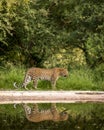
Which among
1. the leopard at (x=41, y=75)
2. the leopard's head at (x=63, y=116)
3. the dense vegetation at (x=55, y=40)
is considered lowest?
the leopard's head at (x=63, y=116)

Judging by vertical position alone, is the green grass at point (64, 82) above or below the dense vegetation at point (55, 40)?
below

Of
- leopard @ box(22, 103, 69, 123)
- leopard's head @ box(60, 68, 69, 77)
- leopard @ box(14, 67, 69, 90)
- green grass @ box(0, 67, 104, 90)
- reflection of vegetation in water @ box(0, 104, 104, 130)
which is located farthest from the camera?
leopard's head @ box(60, 68, 69, 77)

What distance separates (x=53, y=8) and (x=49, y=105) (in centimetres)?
1220

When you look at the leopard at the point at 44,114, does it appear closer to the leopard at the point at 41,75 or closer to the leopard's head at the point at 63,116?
the leopard's head at the point at 63,116

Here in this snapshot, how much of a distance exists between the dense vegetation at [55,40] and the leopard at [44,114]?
5.60 metres

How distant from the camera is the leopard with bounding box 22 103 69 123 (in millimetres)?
16828

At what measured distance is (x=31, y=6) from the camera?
30609mm

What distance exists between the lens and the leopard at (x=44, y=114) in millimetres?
16828

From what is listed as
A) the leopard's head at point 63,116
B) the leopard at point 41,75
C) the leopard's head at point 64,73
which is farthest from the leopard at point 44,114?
the leopard's head at point 64,73

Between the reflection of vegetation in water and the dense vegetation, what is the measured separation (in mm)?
5501

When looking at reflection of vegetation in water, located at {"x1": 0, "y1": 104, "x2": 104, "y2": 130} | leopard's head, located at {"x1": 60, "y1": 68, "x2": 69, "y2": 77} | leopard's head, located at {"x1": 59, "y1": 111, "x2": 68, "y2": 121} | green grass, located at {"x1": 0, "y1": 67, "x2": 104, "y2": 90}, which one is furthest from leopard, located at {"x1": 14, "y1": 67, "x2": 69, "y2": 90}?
leopard's head, located at {"x1": 59, "y1": 111, "x2": 68, "y2": 121}

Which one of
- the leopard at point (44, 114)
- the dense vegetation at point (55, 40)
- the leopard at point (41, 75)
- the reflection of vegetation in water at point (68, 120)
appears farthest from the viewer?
the dense vegetation at point (55, 40)

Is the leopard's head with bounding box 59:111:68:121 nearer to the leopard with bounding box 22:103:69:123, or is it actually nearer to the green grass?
the leopard with bounding box 22:103:69:123

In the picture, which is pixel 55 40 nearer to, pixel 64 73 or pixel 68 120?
pixel 64 73
